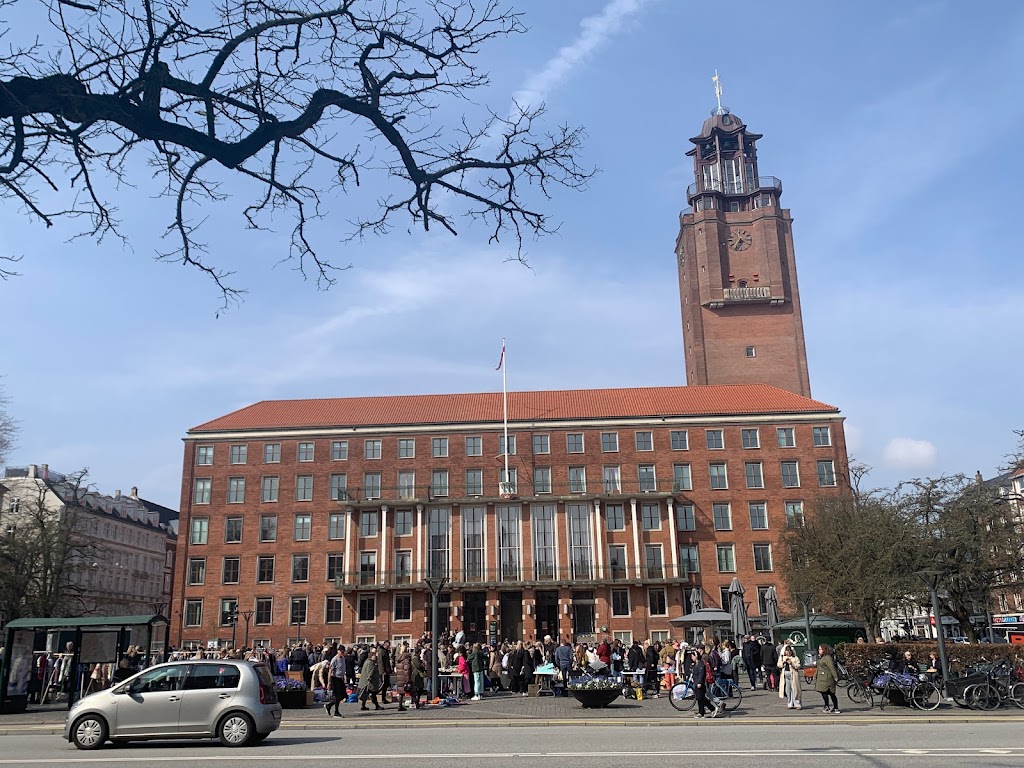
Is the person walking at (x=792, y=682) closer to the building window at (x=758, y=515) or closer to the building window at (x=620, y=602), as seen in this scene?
the building window at (x=620, y=602)

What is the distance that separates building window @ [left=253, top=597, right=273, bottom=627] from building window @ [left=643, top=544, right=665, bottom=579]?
24.2 metres

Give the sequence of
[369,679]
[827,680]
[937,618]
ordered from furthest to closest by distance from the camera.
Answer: [369,679] < [937,618] < [827,680]

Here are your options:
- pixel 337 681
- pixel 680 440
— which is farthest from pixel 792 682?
pixel 680 440

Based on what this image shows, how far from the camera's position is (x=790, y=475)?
57.8 m

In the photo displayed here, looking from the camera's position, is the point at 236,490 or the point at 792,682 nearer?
the point at 792,682

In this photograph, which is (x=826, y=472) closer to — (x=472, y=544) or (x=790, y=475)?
(x=790, y=475)

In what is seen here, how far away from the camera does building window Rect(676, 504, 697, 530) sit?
187 ft

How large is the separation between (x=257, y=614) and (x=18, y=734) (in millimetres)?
39727

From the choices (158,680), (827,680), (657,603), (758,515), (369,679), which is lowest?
(827,680)

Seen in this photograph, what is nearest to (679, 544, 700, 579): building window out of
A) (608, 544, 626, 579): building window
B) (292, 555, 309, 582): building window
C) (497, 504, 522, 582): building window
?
(608, 544, 626, 579): building window

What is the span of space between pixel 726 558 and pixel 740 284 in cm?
2728

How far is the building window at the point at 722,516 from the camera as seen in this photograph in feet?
187

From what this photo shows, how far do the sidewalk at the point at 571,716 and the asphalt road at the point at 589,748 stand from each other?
1223 millimetres

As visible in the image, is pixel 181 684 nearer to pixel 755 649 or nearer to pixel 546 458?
pixel 755 649
